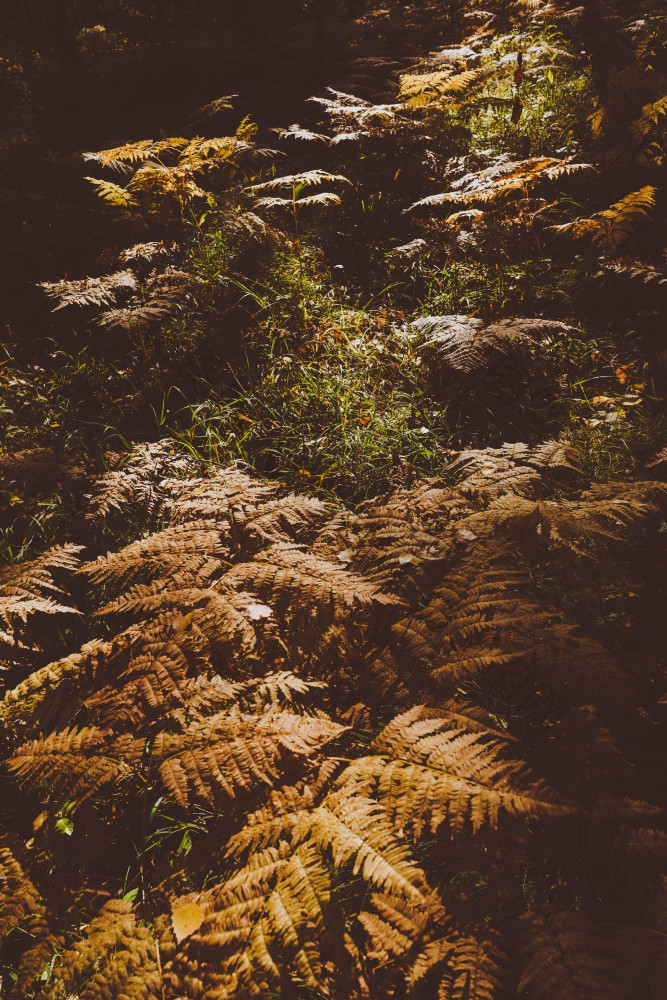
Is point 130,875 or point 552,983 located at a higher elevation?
point 552,983

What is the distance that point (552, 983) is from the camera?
52.7 inches

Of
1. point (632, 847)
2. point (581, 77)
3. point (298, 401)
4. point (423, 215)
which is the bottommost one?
point (632, 847)

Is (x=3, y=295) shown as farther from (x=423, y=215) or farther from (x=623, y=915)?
(x=623, y=915)

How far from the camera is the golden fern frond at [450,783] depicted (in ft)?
4.67

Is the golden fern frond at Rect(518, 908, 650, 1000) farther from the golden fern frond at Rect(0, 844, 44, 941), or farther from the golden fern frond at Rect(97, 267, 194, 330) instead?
the golden fern frond at Rect(97, 267, 194, 330)

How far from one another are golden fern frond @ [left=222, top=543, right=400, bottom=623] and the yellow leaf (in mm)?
940

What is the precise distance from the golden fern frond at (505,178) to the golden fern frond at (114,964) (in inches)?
198

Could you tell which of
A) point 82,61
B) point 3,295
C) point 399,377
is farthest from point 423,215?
point 82,61

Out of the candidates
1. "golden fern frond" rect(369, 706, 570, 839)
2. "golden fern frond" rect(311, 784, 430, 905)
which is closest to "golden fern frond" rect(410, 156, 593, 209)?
"golden fern frond" rect(369, 706, 570, 839)

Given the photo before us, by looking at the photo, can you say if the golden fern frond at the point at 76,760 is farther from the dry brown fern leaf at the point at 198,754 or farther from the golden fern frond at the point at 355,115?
the golden fern frond at the point at 355,115

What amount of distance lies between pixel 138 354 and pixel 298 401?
1599 millimetres

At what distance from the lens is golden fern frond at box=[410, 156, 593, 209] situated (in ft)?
14.3

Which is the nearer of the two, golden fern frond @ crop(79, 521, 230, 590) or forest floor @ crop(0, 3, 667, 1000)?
forest floor @ crop(0, 3, 667, 1000)

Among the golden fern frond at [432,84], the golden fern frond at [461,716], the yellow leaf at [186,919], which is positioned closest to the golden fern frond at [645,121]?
the golden fern frond at [432,84]
